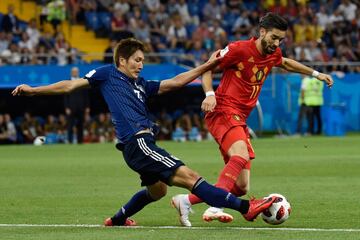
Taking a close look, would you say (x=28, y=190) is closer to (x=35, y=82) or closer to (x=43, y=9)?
(x=35, y=82)

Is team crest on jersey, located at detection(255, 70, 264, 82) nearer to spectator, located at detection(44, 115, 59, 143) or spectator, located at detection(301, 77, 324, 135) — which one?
spectator, located at detection(44, 115, 59, 143)

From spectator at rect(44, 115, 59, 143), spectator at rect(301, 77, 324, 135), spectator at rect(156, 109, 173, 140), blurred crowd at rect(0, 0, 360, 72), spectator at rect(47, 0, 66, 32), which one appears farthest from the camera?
spectator at rect(47, 0, 66, 32)

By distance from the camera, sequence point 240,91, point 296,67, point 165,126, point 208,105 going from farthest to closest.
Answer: point 165,126, point 296,67, point 240,91, point 208,105

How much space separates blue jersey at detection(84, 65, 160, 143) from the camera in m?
11.0

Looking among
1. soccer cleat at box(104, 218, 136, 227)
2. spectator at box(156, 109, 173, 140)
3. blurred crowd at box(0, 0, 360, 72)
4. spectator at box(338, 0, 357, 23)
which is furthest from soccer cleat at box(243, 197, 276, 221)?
spectator at box(338, 0, 357, 23)

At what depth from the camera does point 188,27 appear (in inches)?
1577

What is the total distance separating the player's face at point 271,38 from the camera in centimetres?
1187

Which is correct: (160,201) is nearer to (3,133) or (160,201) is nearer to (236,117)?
(236,117)

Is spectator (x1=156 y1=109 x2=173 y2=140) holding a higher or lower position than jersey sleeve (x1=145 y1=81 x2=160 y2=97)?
lower

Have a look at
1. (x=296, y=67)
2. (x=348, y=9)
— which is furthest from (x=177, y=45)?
(x=296, y=67)

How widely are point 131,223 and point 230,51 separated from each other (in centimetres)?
215

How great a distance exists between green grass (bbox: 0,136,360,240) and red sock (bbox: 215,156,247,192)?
43 centimetres

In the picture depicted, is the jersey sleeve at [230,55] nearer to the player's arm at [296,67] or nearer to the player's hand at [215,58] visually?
the player's hand at [215,58]

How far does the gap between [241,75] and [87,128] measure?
22793 mm
